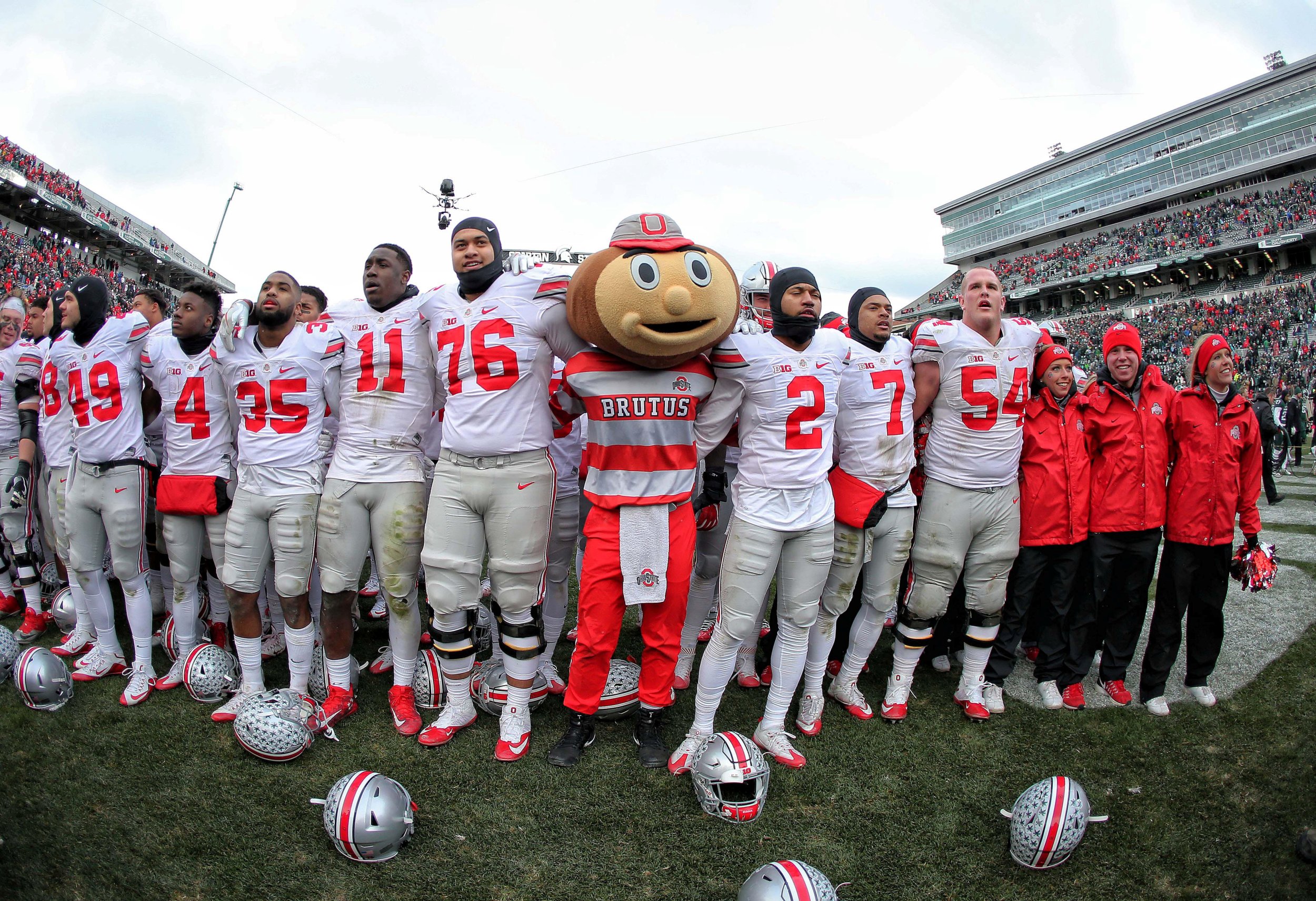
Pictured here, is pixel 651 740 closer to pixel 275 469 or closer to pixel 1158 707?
pixel 275 469

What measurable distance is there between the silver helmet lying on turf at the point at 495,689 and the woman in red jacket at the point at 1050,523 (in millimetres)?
2898

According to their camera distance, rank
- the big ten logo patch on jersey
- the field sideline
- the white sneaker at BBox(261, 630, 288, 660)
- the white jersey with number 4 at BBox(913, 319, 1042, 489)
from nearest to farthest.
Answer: the field sideline, the big ten logo patch on jersey, the white jersey with number 4 at BBox(913, 319, 1042, 489), the white sneaker at BBox(261, 630, 288, 660)

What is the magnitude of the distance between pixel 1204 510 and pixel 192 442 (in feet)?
20.9

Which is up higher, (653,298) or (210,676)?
(653,298)

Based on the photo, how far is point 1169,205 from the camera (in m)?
54.2

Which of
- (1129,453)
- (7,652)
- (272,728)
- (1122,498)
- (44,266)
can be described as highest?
(44,266)

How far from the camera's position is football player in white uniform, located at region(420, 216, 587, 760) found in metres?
→ 3.89

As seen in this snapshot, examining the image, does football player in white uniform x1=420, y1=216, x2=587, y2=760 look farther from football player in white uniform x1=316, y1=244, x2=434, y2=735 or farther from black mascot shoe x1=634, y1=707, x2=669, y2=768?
black mascot shoe x1=634, y1=707, x2=669, y2=768

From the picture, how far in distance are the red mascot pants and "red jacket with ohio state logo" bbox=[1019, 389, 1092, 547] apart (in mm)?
2331

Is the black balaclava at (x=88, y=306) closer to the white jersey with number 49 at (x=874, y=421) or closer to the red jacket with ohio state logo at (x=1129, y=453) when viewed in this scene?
the white jersey with number 49 at (x=874, y=421)

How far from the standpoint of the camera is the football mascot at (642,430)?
3410 millimetres

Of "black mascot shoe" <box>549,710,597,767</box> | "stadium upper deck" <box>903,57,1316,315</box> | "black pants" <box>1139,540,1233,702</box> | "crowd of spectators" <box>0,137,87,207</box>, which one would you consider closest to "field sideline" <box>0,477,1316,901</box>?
"black mascot shoe" <box>549,710,597,767</box>

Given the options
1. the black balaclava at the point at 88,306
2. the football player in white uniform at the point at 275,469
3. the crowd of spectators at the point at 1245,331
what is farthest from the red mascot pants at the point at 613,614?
the crowd of spectators at the point at 1245,331

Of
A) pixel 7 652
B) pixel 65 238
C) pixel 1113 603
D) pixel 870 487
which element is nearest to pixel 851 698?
pixel 870 487
